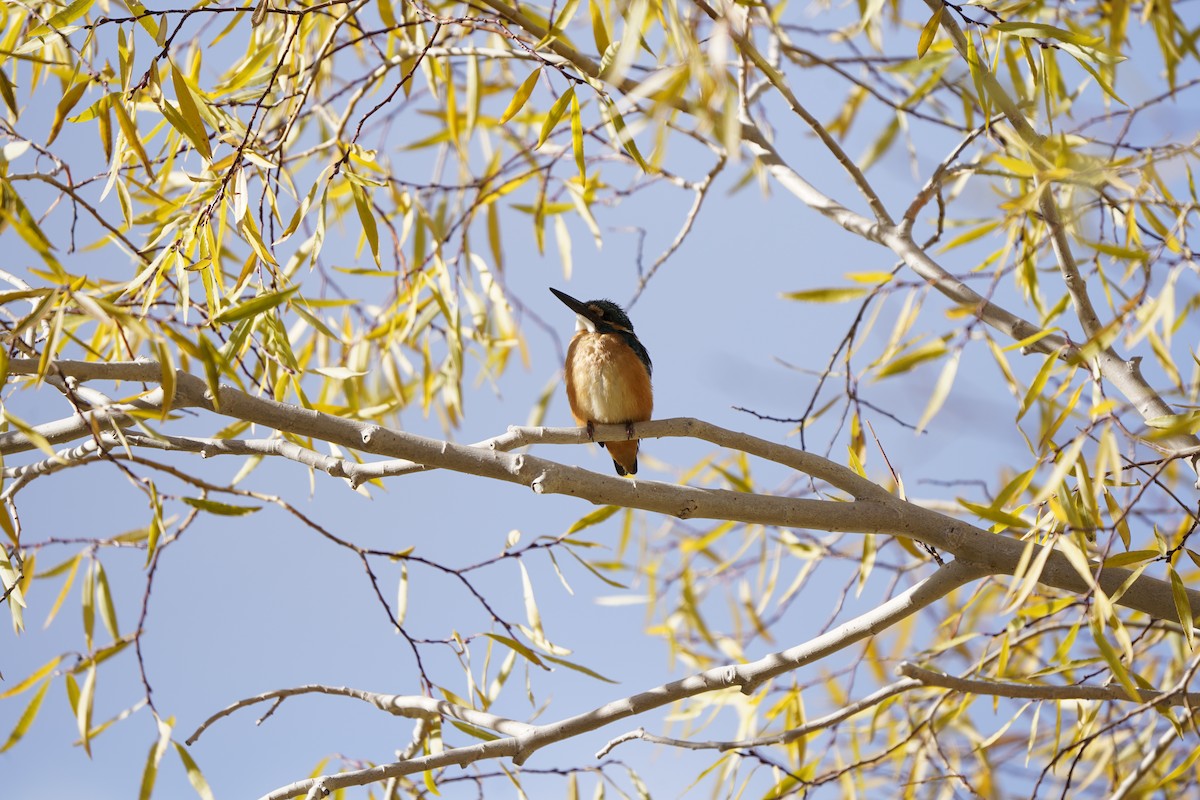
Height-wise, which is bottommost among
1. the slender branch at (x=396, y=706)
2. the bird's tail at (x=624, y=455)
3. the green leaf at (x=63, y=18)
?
the slender branch at (x=396, y=706)

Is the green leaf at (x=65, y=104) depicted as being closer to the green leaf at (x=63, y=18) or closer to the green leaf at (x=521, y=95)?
the green leaf at (x=63, y=18)

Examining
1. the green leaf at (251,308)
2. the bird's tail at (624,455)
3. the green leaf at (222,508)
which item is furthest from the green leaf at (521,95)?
the bird's tail at (624,455)

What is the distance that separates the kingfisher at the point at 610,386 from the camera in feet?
9.94

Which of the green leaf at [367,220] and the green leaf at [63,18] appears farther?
the green leaf at [367,220]

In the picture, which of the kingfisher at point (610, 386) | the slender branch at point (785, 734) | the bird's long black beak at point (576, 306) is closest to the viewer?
the slender branch at point (785, 734)

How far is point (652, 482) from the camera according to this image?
5.94 ft

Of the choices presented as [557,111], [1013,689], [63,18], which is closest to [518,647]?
[1013,689]

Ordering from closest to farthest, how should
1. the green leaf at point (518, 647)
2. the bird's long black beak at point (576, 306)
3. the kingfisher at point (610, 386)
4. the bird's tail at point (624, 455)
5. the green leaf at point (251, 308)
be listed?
the green leaf at point (251, 308) → the green leaf at point (518, 647) → the kingfisher at point (610, 386) → the bird's tail at point (624, 455) → the bird's long black beak at point (576, 306)

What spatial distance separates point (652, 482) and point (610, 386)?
1.23 metres

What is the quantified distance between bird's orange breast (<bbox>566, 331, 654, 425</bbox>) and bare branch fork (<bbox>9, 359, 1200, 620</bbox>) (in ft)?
3.47

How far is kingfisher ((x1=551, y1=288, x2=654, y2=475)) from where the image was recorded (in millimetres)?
3029

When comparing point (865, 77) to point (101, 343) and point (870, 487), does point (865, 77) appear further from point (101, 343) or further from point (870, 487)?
point (101, 343)

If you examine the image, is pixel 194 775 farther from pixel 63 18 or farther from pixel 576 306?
pixel 576 306

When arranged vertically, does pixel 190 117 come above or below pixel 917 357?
above
